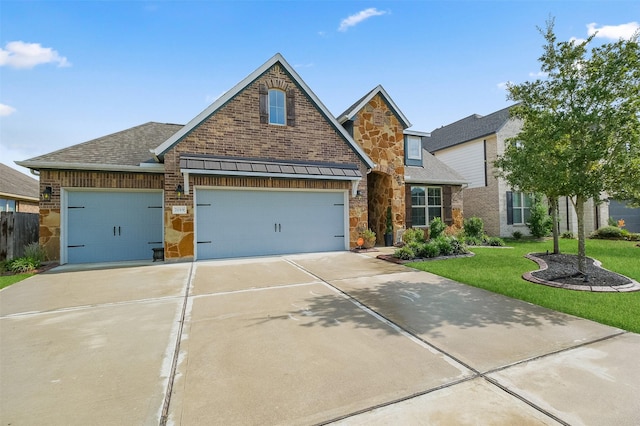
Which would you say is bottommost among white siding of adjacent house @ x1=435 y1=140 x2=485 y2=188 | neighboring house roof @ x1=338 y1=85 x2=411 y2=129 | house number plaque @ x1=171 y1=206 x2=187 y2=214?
house number plaque @ x1=171 y1=206 x2=187 y2=214

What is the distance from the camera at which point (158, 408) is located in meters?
2.49

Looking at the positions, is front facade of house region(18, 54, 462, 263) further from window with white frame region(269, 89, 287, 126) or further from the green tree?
the green tree

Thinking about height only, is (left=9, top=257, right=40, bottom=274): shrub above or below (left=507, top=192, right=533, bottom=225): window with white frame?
below

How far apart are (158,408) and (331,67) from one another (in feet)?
37.5

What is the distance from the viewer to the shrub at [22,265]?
8.40 metres

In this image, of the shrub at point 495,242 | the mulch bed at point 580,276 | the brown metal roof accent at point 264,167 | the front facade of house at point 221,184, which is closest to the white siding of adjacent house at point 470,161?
the shrub at point 495,242

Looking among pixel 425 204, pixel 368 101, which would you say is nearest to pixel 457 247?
pixel 425 204

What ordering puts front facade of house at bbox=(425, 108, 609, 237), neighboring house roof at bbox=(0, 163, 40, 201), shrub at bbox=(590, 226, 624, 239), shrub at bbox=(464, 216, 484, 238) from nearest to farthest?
shrub at bbox=(464, 216, 484, 238) → neighboring house roof at bbox=(0, 163, 40, 201) → shrub at bbox=(590, 226, 624, 239) → front facade of house at bbox=(425, 108, 609, 237)

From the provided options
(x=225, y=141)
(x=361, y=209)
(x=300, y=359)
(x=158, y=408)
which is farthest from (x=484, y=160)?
(x=158, y=408)

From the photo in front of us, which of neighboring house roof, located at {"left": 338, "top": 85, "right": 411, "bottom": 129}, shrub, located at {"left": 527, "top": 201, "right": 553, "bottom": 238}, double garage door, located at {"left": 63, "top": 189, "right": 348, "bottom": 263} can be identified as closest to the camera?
double garage door, located at {"left": 63, "top": 189, "right": 348, "bottom": 263}

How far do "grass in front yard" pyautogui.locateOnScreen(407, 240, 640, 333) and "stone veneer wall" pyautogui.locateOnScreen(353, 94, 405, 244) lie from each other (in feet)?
14.5

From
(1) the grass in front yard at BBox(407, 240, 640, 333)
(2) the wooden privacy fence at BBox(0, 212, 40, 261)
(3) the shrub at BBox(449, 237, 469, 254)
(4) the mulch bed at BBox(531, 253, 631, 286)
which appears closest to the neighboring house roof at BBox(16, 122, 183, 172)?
(2) the wooden privacy fence at BBox(0, 212, 40, 261)

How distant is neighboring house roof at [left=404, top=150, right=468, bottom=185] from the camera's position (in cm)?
Answer: 1470

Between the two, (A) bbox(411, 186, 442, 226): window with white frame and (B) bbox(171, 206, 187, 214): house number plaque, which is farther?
(A) bbox(411, 186, 442, 226): window with white frame
